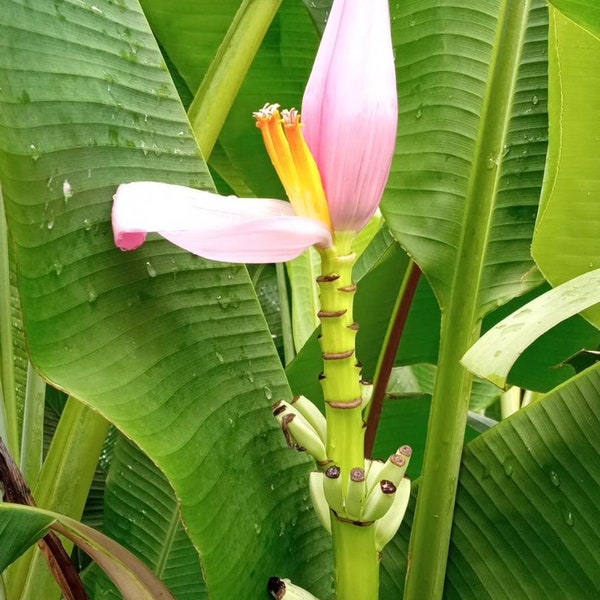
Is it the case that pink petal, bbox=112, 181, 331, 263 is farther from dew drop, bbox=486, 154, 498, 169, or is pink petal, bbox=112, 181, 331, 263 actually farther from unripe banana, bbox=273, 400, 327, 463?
dew drop, bbox=486, 154, 498, 169

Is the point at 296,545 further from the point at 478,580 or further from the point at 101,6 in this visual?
the point at 101,6

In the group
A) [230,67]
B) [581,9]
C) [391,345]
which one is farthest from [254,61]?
[581,9]

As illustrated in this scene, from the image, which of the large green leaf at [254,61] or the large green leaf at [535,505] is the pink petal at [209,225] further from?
the large green leaf at [254,61]

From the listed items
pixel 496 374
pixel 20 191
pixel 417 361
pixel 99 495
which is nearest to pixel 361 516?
pixel 496 374

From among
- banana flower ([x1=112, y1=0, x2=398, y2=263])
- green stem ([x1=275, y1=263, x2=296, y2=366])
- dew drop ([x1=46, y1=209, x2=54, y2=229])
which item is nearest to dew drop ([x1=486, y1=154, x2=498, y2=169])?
banana flower ([x1=112, y1=0, x2=398, y2=263])

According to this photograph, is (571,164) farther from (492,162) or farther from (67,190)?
(67,190)

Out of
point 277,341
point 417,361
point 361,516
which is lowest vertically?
point 361,516
